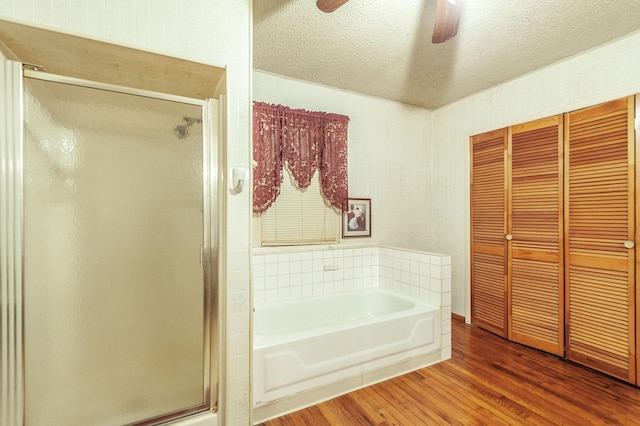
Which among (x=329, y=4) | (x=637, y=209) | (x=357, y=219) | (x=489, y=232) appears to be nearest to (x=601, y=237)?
(x=637, y=209)

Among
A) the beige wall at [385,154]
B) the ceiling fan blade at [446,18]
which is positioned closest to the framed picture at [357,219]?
the beige wall at [385,154]

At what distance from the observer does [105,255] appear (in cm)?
136

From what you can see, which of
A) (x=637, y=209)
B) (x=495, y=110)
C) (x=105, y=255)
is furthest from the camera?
(x=495, y=110)

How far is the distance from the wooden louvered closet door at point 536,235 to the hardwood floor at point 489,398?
320 millimetres

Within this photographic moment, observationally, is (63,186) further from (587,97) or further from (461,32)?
(587,97)

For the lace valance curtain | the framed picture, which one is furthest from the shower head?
the framed picture

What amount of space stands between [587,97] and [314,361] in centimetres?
289

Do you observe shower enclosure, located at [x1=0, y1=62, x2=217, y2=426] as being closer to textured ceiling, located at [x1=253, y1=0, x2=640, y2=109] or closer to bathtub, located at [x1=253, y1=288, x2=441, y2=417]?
bathtub, located at [x1=253, y1=288, x2=441, y2=417]

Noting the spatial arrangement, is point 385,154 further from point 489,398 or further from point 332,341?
point 489,398

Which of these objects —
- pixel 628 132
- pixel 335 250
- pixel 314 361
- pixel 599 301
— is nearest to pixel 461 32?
pixel 628 132

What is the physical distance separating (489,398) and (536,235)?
57.9 inches

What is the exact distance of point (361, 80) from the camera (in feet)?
9.31

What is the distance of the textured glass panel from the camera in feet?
4.13

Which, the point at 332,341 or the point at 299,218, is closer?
the point at 332,341
